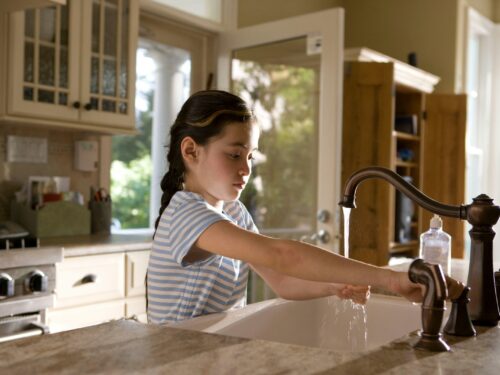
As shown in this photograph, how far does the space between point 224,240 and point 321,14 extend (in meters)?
2.59

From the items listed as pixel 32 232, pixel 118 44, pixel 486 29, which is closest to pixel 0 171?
pixel 32 232

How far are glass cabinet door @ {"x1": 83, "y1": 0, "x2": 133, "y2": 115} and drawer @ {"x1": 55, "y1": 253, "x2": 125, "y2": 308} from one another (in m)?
0.74

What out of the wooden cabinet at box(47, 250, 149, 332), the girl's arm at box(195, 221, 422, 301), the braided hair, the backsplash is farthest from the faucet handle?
the backsplash

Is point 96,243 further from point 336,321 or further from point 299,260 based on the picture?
point 299,260

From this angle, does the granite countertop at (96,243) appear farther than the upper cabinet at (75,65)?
Result: No

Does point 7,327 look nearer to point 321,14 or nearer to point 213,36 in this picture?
point 321,14

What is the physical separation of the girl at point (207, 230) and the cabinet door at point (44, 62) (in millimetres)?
1617

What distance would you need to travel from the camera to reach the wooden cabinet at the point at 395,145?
4160 millimetres

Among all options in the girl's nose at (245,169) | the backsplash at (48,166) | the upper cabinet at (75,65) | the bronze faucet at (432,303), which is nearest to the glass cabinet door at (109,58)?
the upper cabinet at (75,65)

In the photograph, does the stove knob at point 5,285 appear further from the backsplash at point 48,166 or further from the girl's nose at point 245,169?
the girl's nose at point 245,169

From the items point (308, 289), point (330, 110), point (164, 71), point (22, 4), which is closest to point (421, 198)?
point (308, 289)

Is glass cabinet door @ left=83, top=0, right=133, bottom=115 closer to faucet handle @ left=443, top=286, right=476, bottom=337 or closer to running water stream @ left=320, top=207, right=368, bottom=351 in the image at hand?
running water stream @ left=320, top=207, right=368, bottom=351

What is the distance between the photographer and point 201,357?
2.48 feet

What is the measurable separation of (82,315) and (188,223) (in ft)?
5.48
